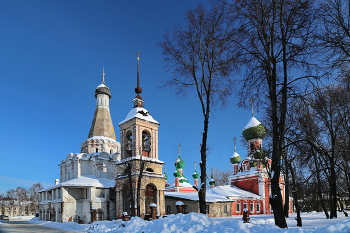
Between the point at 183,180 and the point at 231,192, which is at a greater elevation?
the point at 183,180

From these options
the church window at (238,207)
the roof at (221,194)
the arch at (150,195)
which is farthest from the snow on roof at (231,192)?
the arch at (150,195)

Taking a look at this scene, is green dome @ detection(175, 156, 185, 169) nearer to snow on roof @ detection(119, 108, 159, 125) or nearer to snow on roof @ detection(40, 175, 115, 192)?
snow on roof @ detection(40, 175, 115, 192)

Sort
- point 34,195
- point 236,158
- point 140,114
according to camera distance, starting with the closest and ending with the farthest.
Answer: point 140,114 < point 236,158 < point 34,195

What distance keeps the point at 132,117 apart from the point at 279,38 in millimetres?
20829

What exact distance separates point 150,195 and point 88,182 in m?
7.31

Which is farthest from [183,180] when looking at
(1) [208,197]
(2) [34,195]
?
(2) [34,195]

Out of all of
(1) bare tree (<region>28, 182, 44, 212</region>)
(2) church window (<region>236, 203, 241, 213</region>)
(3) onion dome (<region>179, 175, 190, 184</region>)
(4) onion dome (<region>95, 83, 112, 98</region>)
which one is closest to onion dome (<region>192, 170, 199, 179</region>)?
(3) onion dome (<region>179, 175, 190, 184</region>)

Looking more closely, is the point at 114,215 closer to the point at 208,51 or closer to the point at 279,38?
the point at 208,51

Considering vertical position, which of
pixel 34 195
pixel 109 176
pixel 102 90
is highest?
pixel 102 90

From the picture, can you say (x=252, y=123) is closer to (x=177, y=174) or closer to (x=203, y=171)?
(x=177, y=174)

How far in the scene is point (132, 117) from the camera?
29.3m

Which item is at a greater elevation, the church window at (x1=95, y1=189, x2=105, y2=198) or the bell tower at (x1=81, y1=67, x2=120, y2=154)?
the bell tower at (x1=81, y1=67, x2=120, y2=154)

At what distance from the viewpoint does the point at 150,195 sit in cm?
2866

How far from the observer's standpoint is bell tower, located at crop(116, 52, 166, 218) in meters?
27.6
